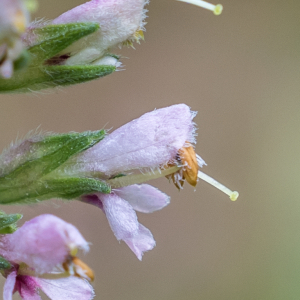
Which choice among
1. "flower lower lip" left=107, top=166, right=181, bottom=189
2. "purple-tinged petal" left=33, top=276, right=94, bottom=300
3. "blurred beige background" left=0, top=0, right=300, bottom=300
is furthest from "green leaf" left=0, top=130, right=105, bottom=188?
"blurred beige background" left=0, top=0, right=300, bottom=300

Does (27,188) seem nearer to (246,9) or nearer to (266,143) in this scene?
(266,143)

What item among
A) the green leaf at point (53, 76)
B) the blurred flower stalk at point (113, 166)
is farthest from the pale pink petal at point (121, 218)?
the green leaf at point (53, 76)

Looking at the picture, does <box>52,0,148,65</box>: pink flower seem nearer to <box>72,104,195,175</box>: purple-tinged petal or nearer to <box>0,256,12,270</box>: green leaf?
<box>72,104,195,175</box>: purple-tinged petal

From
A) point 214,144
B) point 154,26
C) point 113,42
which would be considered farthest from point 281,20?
point 113,42

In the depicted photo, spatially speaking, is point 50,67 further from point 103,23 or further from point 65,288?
point 65,288

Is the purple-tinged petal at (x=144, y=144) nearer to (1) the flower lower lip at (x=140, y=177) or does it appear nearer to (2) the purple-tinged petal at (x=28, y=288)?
(1) the flower lower lip at (x=140, y=177)

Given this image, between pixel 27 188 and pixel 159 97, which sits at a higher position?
pixel 27 188
